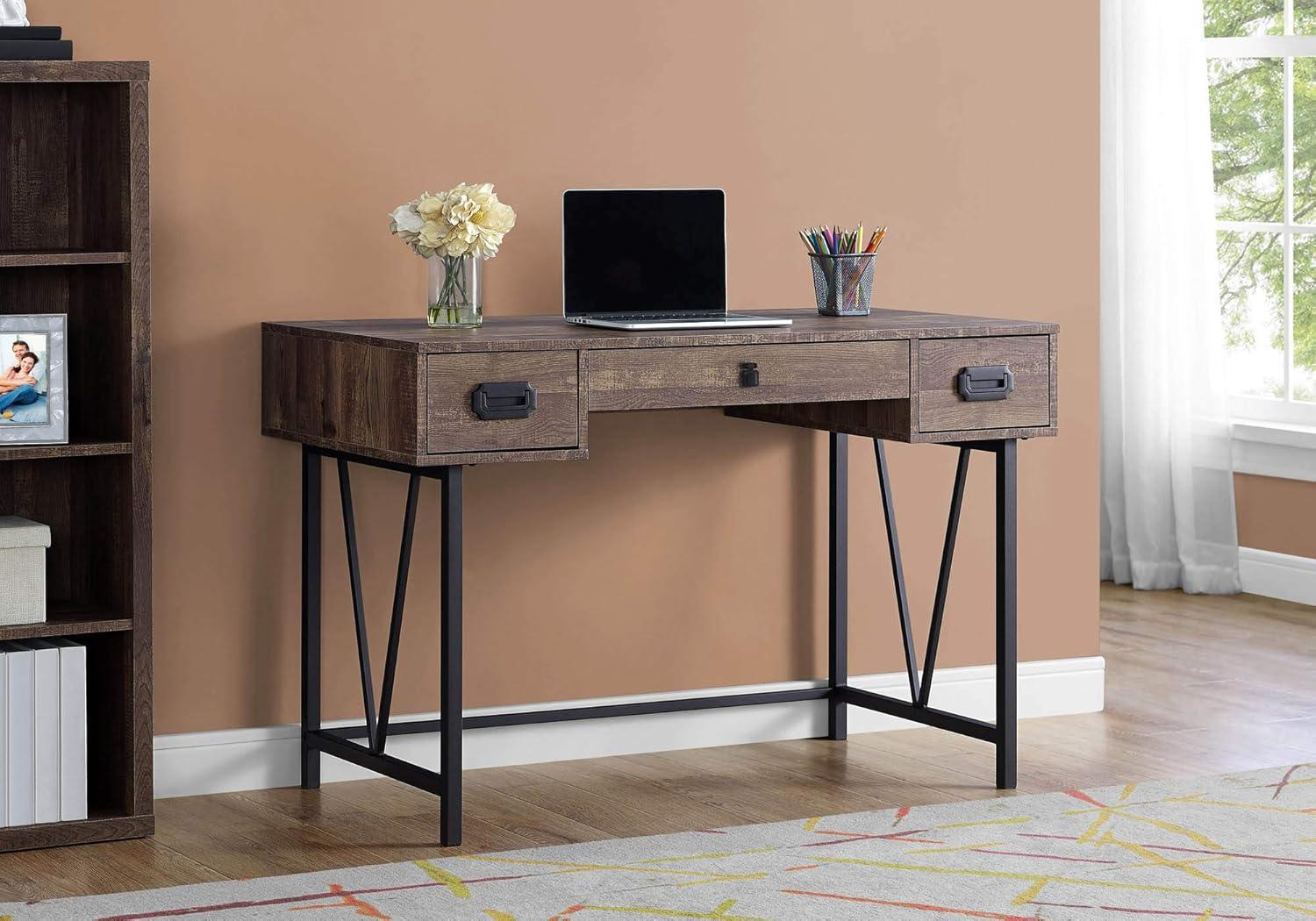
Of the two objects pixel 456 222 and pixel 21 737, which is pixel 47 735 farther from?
pixel 456 222

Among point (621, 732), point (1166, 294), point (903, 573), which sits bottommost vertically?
point (621, 732)

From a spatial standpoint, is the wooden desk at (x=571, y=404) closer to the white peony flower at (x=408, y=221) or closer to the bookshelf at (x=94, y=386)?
the white peony flower at (x=408, y=221)

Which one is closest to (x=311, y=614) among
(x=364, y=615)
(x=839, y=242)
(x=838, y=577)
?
(x=364, y=615)

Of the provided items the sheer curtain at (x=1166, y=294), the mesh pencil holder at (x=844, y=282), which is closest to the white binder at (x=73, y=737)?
the mesh pencil holder at (x=844, y=282)

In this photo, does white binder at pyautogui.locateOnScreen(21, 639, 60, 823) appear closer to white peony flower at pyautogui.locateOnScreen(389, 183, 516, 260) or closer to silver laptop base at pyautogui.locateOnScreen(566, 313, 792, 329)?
white peony flower at pyautogui.locateOnScreen(389, 183, 516, 260)

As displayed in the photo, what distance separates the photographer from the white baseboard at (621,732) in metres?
3.51

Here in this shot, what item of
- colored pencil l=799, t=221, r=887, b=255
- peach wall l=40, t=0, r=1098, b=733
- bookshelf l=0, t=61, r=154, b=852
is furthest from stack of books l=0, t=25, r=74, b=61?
colored pencil l=799, t=221, r=887, b=255

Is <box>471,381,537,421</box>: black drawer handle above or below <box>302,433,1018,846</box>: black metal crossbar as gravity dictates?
above

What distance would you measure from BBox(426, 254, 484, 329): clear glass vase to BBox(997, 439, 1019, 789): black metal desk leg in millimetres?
1013

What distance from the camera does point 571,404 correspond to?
3117 mm

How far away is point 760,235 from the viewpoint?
390cm

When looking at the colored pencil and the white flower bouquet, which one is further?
the colored pencil

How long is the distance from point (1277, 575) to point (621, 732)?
259cm

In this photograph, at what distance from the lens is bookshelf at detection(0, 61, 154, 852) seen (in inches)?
122
